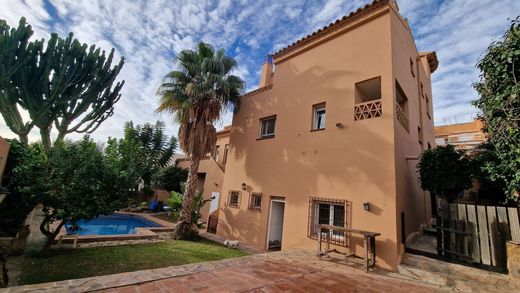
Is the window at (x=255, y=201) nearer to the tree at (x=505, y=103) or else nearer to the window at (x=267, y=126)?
the window at (x=267, y=126)

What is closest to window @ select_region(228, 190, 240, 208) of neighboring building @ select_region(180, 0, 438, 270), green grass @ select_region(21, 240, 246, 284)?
neighboring building @ select_region(180, 0, 438, 270)

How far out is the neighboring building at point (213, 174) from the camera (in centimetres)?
1866

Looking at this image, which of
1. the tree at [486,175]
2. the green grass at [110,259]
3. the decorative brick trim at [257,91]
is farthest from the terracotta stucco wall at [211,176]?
the tree at [486,175]

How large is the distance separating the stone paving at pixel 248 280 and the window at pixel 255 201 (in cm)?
480

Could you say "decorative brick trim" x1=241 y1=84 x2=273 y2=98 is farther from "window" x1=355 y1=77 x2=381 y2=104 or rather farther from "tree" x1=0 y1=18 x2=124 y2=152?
"tree" x1=0 y1=18 x2=124 y2=152

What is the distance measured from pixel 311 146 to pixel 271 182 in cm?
301

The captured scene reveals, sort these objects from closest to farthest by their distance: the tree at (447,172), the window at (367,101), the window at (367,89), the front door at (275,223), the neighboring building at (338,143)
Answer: the tree at (447,172) < the neighboring building at (338,143) < the window at (367,101) < the window at (367,89) < the front door at (275,223)

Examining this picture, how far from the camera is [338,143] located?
984 cm

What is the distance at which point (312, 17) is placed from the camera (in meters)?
11.7

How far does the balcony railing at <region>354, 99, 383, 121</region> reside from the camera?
29.8 ft

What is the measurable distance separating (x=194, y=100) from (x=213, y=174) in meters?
8.74

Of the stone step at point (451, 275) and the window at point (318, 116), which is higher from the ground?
the window at point (318, 116)

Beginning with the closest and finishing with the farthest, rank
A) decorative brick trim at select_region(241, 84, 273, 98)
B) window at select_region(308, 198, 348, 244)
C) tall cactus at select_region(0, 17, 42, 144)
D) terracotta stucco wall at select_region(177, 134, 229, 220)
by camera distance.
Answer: window at select_region(308, 198, 348, 244), tall cactus at select_region(0, 17, 42, 144), decorative brick trim at select_region(241, 84, 273, 98), terracotta stucco wall at select_region(177, 134, 229, 220)

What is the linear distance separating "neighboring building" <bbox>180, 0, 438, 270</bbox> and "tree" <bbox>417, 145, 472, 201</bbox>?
0.73 meters
